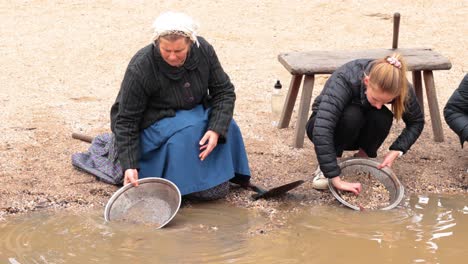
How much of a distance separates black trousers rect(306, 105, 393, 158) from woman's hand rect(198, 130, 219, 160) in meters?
0.69

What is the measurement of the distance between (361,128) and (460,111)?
0.75 m

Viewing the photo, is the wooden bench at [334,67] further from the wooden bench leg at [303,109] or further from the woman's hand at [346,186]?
the woman's hand at [346,186]

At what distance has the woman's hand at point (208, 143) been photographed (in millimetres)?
4574

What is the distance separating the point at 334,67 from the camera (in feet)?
17.8

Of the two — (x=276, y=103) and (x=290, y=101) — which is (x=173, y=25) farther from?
(x=276, y=103)

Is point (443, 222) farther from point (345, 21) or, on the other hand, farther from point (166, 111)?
point (345, 21)

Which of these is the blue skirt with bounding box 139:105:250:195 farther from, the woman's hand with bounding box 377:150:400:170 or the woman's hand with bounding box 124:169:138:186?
the woman's hand with bounding box 377:150:400:170

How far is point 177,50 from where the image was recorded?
172 inches

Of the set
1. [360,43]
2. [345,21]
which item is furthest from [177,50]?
[345,21]

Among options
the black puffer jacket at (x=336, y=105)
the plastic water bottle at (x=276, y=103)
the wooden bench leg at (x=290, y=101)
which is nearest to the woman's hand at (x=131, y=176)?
the black puffer jacket at (x=336, y=105)

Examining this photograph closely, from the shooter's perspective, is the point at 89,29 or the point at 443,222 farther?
the point at 89,29

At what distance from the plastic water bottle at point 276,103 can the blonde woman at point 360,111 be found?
47.7 inches

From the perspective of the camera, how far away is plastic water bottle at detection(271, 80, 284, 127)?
6180mm

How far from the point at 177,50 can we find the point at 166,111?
45 centimetres
